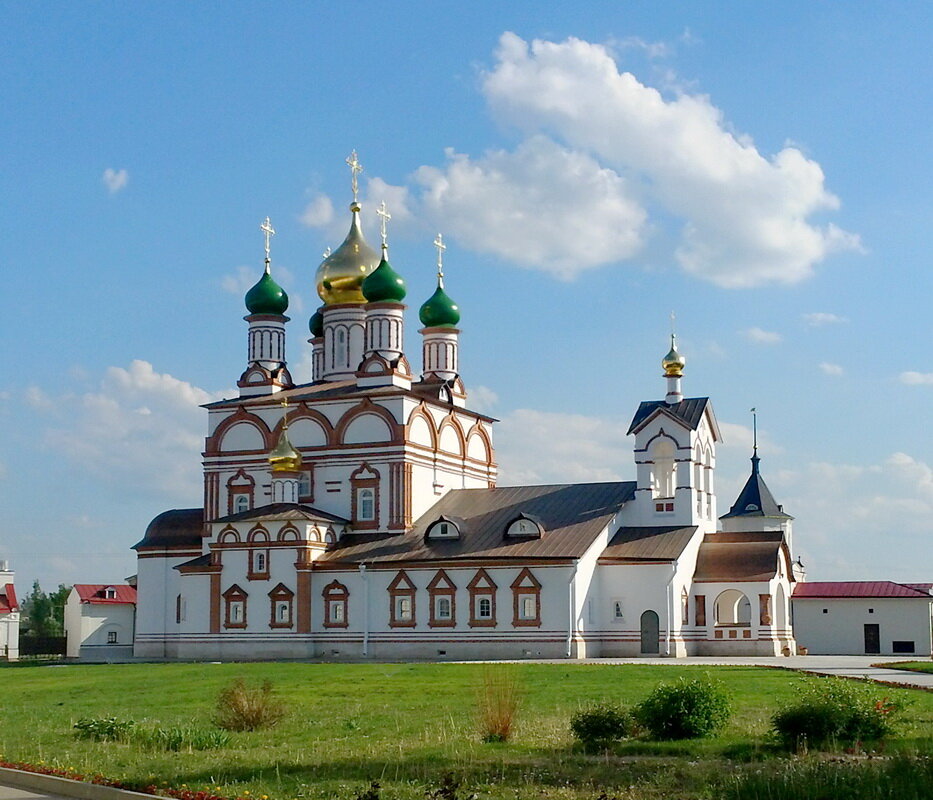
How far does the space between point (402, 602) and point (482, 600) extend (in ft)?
9.01

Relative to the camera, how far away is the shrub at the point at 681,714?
14.5 metres

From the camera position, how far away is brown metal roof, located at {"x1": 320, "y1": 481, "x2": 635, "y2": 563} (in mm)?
41219

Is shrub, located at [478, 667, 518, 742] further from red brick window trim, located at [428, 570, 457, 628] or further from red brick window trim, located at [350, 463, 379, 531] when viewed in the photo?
red brick window trim, located at [350, 463, 379, 531]

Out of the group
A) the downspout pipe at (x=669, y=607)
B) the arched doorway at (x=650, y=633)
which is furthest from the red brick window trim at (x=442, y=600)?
the downspout pipe at (x=669, y=607)

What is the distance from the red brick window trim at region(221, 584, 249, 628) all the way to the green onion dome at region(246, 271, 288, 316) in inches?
449

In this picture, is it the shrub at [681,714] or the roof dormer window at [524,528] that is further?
the roof dormer window at [524,528]

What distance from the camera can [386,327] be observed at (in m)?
47.7

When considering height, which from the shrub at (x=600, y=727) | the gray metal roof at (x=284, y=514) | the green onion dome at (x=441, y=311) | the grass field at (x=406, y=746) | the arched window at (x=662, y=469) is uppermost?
the green onion dome at (x=441, y=311)

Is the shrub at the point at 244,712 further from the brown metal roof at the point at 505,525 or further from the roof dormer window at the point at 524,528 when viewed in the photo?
the roof dormer window at the point at 524,528

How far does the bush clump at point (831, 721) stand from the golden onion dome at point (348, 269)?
123ft

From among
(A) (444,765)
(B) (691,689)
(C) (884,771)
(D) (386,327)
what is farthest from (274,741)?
(D) (386,327)

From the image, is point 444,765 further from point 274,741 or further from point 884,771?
point 884,771

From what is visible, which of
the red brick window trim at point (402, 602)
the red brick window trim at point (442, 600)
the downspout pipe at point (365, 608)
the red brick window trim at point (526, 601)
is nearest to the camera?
the red brick window trim at point (526, 601)

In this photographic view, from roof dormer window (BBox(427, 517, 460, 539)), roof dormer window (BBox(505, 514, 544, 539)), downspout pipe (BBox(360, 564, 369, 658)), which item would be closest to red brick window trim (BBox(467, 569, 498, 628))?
roof dormer window (BBox(505, 514, 544, 539))
